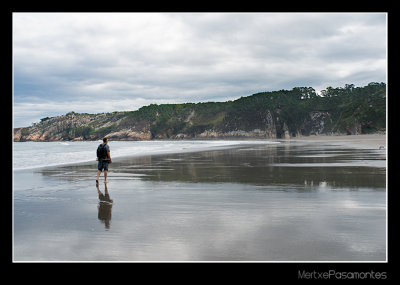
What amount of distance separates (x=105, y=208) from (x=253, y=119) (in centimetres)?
13643

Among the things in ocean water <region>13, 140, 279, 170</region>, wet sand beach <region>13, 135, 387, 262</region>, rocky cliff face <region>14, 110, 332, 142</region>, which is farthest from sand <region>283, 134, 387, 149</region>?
rocky cliff face <region>14, 110, 332, 142</region>

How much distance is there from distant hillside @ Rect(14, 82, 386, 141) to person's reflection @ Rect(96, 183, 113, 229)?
321 ft

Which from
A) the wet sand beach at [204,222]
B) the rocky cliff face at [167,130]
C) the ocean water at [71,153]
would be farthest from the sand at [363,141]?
the rocky cliff face at [167,130]

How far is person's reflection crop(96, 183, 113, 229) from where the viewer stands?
592 centimetres

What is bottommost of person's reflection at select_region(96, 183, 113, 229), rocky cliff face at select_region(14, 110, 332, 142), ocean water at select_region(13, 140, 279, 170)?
person's reflection at select_region(96, 183, 113, 229)

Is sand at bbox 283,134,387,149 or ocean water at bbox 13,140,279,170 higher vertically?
sand at bbox 283,134,387,149

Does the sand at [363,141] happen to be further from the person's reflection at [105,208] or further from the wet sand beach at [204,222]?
the person's reflection at [105,208]

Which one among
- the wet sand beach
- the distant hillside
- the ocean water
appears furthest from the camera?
the distant hillside

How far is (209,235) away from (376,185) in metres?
6.91

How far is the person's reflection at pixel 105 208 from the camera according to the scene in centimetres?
592

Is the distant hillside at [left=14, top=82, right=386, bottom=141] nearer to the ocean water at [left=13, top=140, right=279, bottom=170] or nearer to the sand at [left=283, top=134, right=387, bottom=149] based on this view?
the sand at [left=283, top=134, right=387, bottom=149]

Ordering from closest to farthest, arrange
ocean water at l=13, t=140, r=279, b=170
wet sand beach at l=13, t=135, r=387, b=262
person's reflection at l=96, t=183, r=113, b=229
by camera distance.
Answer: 1. wet sand beach at l=13, t=135, r=387, b=262
2. person's reflection at l=96, t=183, r=113, b=229
3. ocean water at l=13, t=140, r=279, b=170

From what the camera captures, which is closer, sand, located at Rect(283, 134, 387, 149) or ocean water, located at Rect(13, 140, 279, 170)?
ocean water, located at Rect(13, 140, 279, 170)
